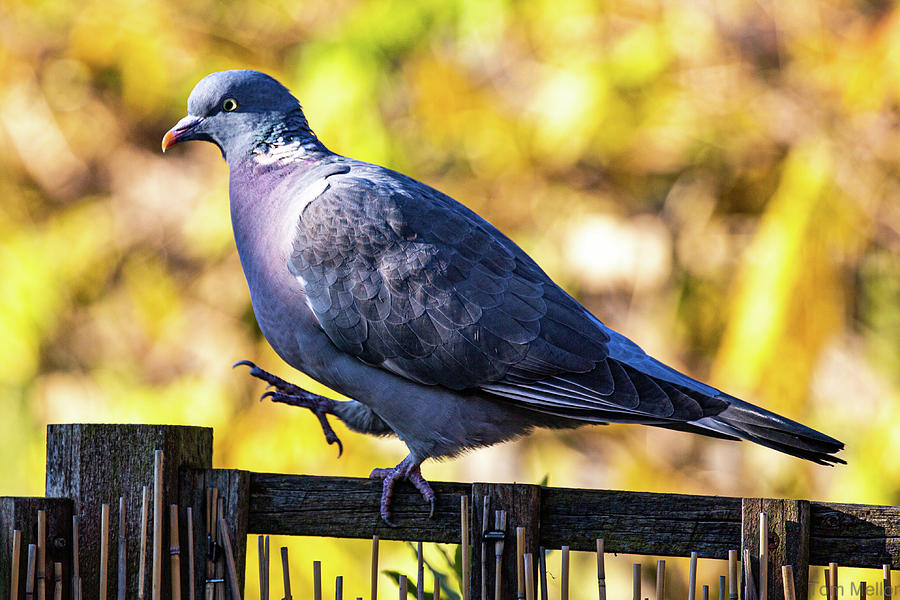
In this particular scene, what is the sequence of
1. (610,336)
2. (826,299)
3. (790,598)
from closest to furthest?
1. (790,598)
2. (610,336)
3. (826,299)

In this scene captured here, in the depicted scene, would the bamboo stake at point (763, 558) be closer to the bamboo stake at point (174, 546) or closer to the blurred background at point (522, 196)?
the bamboo stake at point (174, 546)

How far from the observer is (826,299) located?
5.82 m

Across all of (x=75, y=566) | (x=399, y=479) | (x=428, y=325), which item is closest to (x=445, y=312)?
(x=428, y=325)

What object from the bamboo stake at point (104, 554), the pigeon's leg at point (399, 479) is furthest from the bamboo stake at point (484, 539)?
the bamboo stake at point (104, 554)

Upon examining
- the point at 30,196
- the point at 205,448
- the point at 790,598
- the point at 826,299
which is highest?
the point at 30,196

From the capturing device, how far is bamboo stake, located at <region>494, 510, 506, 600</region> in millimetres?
1968

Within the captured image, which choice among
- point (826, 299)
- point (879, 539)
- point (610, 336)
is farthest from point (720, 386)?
point (879, 539)

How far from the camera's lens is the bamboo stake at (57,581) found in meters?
2.01

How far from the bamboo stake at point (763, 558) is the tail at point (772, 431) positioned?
0.32 metres

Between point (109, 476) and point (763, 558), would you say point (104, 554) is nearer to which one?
point (109, 476)

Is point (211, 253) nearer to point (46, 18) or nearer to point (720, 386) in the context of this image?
point (46, 18)

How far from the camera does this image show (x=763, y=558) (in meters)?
1.88

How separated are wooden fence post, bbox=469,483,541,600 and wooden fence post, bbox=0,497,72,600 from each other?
0.88 metres

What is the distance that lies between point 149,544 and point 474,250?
1.18 meters
